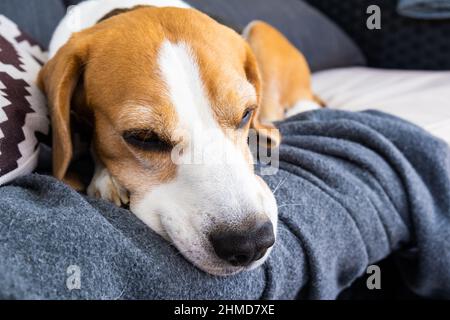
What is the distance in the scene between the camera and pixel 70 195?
0.94m

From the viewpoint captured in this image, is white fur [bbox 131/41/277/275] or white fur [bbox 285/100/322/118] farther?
white fur [bbox 285/100/322/118]

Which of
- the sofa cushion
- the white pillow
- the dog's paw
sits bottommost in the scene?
the white pillow

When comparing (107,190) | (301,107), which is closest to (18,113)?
(107,190)

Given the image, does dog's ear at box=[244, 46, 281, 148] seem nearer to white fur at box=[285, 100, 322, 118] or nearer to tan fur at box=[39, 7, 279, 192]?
tan fur at box=[39, 7, 279, 192]

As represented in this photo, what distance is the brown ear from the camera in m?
1.11

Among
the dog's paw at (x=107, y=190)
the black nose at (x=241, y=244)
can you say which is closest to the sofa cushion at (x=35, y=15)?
the dog's paw at (x=107, y=190)

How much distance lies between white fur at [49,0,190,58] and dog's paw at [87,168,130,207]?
556 millimetres

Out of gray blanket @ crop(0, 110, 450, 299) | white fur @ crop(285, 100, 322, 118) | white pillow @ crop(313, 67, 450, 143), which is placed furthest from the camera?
white fur @ crop(285, 100, 322, 118)

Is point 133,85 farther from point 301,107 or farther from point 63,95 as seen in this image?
point 301,107

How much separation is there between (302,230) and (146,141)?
40cm

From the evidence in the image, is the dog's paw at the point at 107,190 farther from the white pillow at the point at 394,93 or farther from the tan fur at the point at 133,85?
the white pillow at the point at 394,93

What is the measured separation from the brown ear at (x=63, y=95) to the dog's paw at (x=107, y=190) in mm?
78

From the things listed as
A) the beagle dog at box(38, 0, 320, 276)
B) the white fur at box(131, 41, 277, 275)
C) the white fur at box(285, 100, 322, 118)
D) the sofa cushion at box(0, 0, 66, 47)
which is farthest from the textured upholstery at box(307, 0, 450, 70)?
the white fur at box(131, 41, 277, 275)
